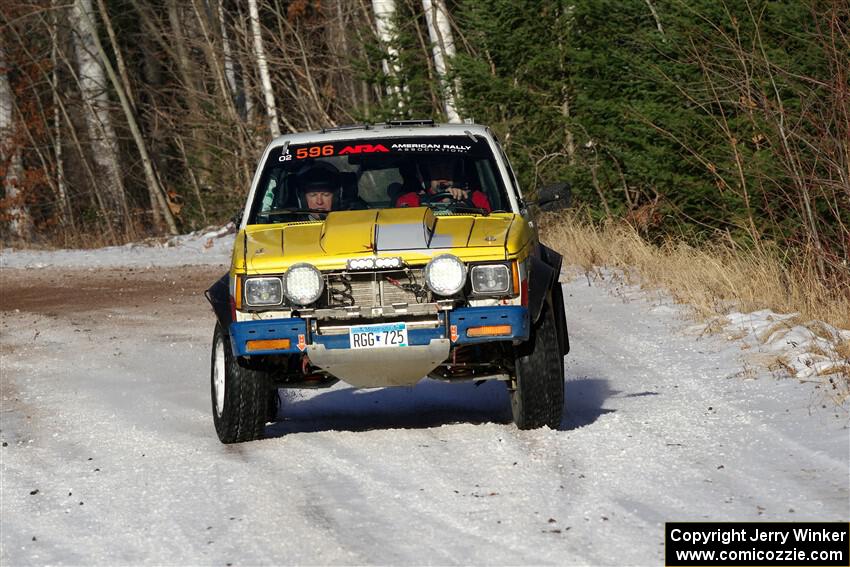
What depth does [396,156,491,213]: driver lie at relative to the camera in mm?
8852

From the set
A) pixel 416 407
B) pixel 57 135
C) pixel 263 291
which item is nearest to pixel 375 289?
pixel 263 291

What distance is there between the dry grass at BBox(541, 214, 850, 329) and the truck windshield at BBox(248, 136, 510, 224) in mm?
3471

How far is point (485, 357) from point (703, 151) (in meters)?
10.4

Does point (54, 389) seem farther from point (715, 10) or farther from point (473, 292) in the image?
point (715, 10)

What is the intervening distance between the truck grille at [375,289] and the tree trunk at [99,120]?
28.0 metres

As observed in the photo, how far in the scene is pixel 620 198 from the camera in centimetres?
2130

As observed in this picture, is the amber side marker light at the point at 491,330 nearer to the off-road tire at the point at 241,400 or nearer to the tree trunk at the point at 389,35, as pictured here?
the off-road tire at the point at 241,400

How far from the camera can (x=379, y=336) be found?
7.63 metres

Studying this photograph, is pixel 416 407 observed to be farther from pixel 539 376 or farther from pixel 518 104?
pixel 518 104

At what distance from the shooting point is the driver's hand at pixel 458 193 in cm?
887

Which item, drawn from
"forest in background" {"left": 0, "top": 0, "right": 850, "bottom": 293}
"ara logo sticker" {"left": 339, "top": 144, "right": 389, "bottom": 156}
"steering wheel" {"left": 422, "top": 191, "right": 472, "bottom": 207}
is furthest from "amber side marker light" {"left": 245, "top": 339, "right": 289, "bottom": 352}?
"forest in background" {"left": 0, "top": 0, "right": 850, "bottom": 293}

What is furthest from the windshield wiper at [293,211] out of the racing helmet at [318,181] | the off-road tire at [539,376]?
the off-road tire at [539,376]

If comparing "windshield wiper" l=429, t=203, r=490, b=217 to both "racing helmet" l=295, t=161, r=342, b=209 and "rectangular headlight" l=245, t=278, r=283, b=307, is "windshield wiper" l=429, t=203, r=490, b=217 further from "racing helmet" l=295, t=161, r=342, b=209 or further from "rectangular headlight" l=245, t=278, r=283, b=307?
"rectangular headlight" l=245, t=278, r=283, b=307

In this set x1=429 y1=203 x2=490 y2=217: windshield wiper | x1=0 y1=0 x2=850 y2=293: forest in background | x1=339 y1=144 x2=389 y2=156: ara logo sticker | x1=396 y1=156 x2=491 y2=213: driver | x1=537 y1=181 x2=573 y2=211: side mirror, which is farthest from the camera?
x1=0 y1=0 x2=850 y2=293: forest in background
